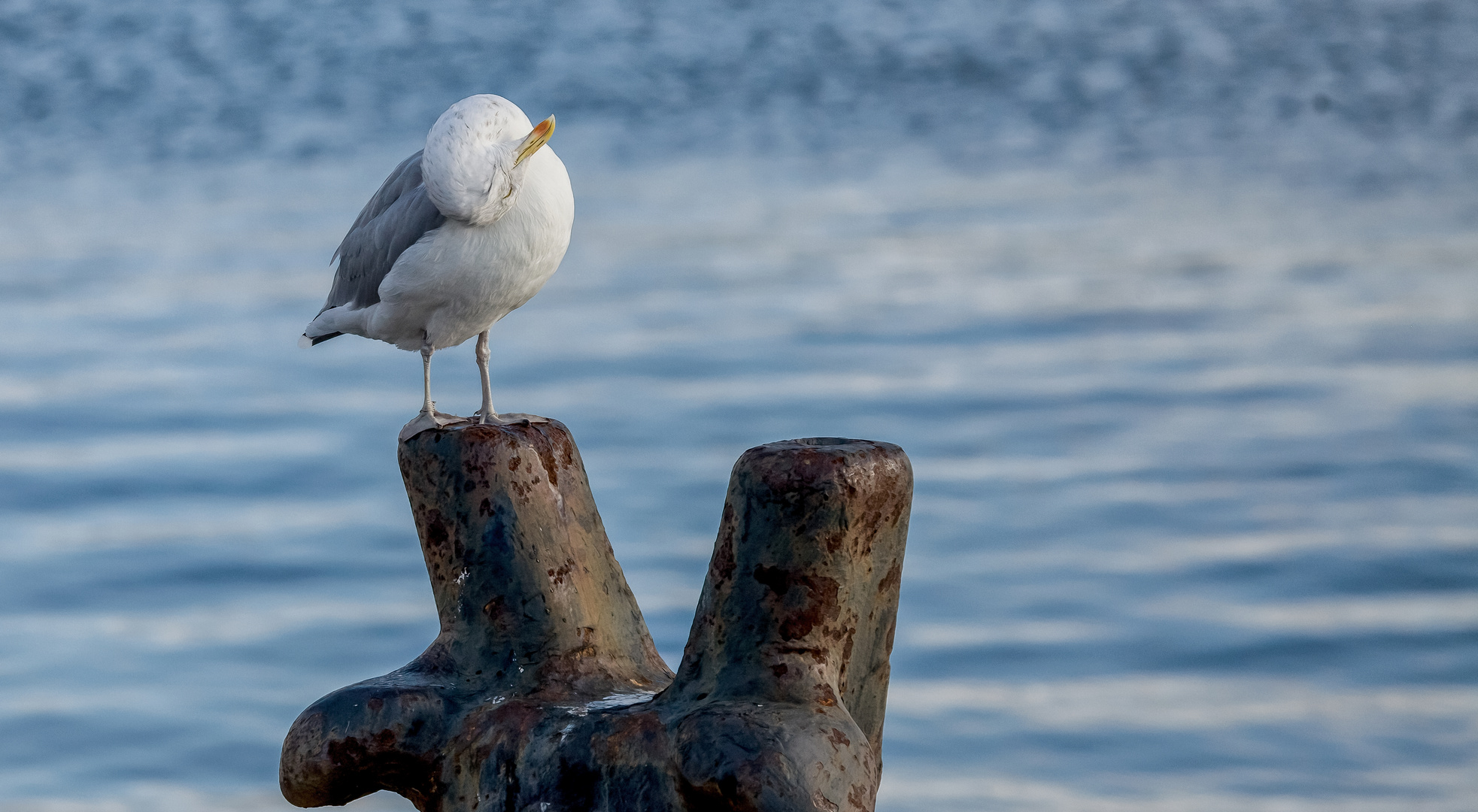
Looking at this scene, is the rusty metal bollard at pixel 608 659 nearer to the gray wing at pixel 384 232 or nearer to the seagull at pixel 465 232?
the seagull at pixel 465 232

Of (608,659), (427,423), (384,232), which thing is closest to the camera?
(608,659)

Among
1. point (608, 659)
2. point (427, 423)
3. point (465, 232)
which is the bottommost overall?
point (608, 659)

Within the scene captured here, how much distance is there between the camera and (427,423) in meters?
4.07

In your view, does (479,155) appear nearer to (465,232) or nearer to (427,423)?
(465,232)

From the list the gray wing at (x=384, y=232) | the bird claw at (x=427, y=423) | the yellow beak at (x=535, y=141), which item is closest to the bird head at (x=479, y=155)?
the yellow beak at (x=535, y=141)

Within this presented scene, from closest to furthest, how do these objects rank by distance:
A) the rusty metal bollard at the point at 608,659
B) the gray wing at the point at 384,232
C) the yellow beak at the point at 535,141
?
the rusty metal bollard at the point at 608,659, the yellow beak at the point at 535,141, the gray wing at the point at 384,232

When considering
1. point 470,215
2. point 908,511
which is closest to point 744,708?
point 908,511

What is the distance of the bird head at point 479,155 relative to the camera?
400 centimetres

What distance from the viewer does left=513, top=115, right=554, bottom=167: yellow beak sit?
398cm

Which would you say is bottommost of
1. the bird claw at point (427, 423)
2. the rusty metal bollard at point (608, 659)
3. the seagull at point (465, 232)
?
the rusty metal bollard at point (608, 659)

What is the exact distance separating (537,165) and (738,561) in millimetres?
1272

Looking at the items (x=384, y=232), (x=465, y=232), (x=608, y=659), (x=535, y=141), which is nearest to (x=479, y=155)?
(x=535, y=141)

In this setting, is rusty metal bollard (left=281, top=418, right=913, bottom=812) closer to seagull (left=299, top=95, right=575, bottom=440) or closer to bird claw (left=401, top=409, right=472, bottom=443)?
bird claw (left=401, top=409, right=472, bottom=443)

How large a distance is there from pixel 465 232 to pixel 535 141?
0.34 meters
